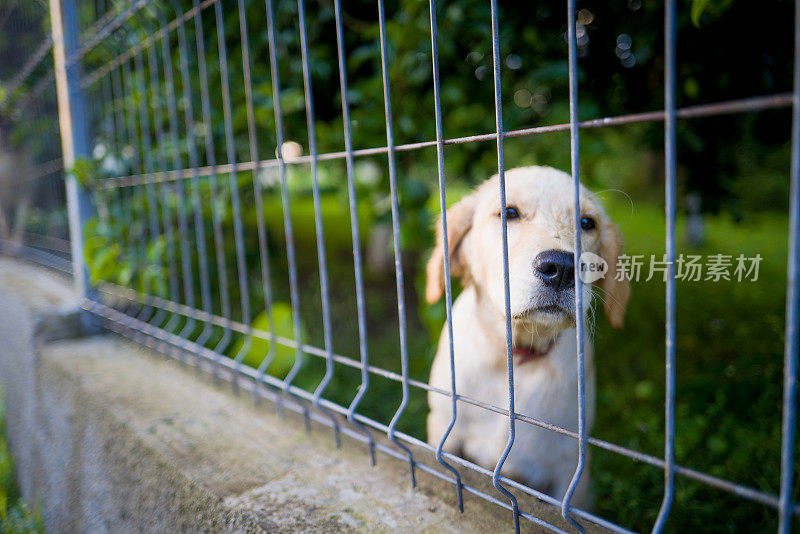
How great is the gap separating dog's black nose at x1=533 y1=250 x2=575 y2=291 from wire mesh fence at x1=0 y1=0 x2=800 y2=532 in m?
0.11

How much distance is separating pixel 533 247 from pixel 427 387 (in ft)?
1.44

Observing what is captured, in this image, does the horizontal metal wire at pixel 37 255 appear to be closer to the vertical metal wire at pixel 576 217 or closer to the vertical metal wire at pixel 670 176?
the vertical metal wire at pixel 576 217

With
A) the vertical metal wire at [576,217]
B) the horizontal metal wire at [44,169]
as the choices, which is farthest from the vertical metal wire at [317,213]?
the horizontal metal wire at [44,169]

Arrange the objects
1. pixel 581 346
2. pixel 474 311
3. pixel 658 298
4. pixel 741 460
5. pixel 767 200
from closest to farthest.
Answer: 1. pixel 581 346
2. pixel 474 311
3. pixel 741 460
4. pixel 658 298
5. pixel 767 200

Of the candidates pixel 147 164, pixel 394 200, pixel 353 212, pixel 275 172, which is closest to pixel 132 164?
pixel 147 164

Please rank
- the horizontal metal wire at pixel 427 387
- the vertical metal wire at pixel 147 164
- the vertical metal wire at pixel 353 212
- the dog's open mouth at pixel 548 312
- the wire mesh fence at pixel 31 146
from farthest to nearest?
the wire mesh fence at pixel 31 146
the vertical metal wire at pixel 147 164
the vertical metal wire at pixel 353 212
the dog's open mouth at pixel 548 312
the horizontal metal wire at pixel 427 387

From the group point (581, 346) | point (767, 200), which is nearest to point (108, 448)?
point (581, 346)

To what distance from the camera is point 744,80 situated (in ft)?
8.92

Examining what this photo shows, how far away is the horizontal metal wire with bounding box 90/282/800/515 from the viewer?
0.90m

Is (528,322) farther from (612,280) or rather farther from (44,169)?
(44,169)

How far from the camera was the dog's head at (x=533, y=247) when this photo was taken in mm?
1408

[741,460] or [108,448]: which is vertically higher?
[108,448]

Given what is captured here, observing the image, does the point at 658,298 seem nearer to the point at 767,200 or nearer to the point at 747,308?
the point at 747,308

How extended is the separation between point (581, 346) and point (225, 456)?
4.16ft
